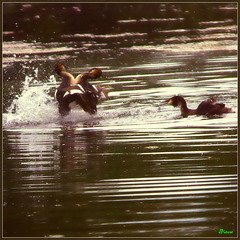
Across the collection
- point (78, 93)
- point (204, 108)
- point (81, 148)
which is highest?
point (78, 93)

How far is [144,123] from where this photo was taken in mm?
8273

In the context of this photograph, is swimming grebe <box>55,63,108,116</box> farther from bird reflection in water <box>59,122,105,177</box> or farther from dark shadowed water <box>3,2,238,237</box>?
bird reflection in water <box>59,122,105,177</box>

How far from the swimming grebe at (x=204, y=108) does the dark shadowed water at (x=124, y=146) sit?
83 millimetres

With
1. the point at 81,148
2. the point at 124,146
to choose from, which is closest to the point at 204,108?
the point at 124,146

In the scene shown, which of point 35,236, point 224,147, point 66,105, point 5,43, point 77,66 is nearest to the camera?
point 35,236

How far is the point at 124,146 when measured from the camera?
7.57 metres

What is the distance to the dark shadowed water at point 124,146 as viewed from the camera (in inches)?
241

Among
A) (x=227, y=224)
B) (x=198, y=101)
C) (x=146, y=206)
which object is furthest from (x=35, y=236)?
(x=198, y=101)

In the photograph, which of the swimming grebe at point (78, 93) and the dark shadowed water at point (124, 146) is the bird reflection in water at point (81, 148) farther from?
the swimming grebe at point (78, 93)

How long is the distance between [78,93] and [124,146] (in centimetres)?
152

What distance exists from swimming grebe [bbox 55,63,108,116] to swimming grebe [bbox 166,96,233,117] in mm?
948

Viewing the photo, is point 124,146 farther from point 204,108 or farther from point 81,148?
point 204,108

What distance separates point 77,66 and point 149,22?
86.8 inches

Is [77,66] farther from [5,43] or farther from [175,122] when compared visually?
[175,122]
